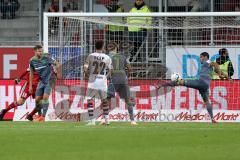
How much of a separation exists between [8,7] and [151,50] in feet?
21.0

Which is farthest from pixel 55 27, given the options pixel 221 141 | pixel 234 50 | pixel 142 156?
pixel 142 156

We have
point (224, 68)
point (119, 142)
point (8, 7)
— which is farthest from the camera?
point (8, 7)

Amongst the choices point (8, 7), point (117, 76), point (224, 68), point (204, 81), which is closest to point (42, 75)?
point (117, 76)

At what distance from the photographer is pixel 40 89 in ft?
82.2

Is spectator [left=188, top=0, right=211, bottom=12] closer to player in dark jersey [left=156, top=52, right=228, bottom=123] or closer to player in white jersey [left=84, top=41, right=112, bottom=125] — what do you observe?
player in dark jersey [left=156, top=52, right=228, bottom=123]

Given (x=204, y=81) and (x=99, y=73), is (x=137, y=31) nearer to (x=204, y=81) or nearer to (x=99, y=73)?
(x=204, y=81)

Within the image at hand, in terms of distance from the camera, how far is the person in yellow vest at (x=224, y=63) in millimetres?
26406

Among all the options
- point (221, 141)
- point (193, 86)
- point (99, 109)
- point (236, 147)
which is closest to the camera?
point (236, 147)

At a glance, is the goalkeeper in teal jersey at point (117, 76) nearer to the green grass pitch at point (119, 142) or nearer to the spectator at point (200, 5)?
the green grass pitch at point (119, 142)

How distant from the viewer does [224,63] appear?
26578 millimetres

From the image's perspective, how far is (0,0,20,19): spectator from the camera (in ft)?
101

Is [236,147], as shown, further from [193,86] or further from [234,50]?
[234,50]

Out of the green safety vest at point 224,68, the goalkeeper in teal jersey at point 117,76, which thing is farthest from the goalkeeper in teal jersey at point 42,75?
the green safety vest at point 224,68

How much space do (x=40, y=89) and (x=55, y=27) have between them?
2220 millimetres
